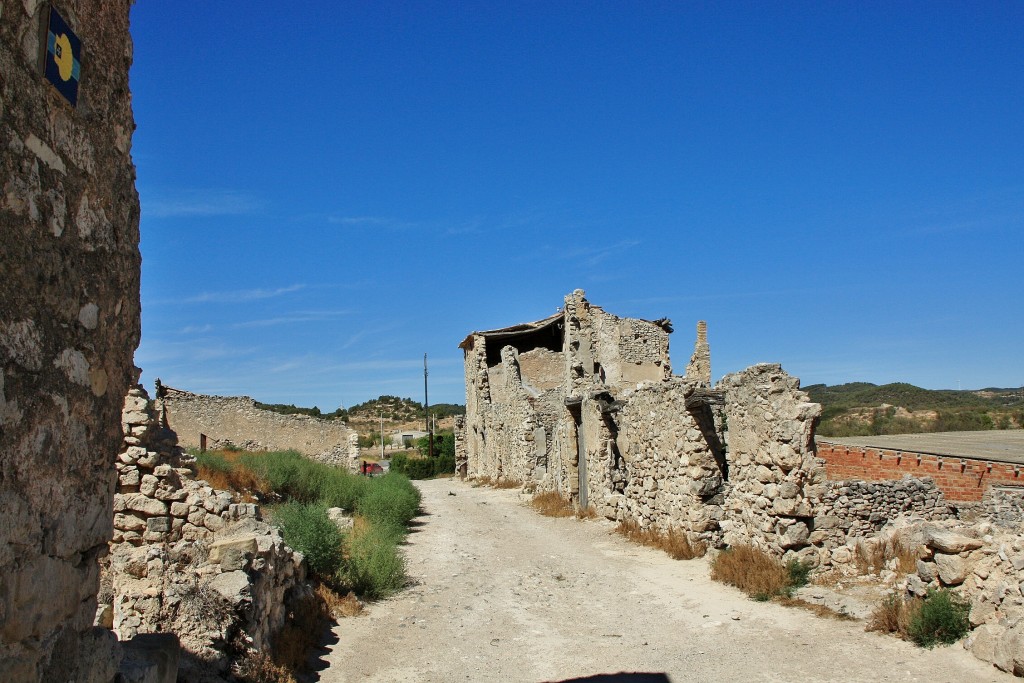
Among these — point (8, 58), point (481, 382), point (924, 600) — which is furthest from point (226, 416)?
point (8, 58)

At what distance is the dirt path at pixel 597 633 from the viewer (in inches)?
258

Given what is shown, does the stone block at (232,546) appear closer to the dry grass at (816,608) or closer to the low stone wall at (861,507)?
the dry grass at (816,608)

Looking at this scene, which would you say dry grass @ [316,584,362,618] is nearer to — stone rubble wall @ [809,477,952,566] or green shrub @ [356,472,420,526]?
green shrub @ [356,472,420,526]

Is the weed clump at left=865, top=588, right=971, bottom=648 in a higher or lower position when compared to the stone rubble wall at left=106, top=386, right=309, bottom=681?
lower

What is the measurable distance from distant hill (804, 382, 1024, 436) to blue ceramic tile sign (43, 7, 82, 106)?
24.7 meters

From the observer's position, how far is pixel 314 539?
356 inches

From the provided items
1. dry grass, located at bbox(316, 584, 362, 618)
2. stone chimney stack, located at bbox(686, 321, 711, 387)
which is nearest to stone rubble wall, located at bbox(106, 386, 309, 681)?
dry grass, located at bbox(316, 584, 362, 618)

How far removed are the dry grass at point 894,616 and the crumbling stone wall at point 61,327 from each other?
671 centimetres

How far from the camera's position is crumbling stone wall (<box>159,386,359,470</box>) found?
76.2 feet

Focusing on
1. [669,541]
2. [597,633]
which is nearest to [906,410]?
[669,541]

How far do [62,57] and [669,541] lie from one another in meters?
11.2

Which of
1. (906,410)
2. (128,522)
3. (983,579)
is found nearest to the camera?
(983,579)

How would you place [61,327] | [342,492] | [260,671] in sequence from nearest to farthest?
1. [61,327]
2. [260,671]
3. [342,492]

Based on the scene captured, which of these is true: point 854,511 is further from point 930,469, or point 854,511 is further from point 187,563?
point 187,563
